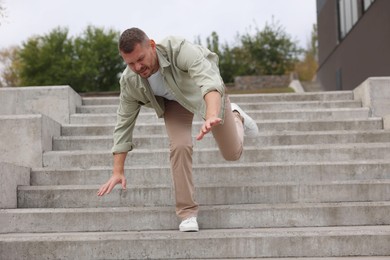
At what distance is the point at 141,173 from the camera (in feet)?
16.6

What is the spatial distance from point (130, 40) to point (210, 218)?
1665 mm

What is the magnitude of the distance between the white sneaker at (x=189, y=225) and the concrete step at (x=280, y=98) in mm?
3922

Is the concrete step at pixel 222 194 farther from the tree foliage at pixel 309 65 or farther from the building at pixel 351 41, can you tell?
the tree foliage at pixel 309 65

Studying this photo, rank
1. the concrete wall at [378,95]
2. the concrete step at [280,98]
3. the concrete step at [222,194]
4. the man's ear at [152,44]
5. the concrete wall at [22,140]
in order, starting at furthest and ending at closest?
the concrete step at [280,98]
the concrete wall at [378,95]
the concrete wall at [22,140]
the concrete step at [222,194]
the man's ear at [152,44]

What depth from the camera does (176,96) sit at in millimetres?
3846

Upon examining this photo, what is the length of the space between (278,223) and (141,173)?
1.52 m

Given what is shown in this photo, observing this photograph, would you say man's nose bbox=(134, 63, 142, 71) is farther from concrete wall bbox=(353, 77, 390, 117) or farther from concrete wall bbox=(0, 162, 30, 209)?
concrete wall bbox=(353, 77, 390, 117)

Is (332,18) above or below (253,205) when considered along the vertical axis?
above

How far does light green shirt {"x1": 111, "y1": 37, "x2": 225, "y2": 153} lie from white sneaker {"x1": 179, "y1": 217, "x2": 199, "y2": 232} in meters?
0.72

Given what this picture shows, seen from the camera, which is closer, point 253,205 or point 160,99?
point 160,99

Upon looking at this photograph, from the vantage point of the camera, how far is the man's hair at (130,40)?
334cm

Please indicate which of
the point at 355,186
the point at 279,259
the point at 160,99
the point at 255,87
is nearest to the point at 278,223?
the point at 279,259

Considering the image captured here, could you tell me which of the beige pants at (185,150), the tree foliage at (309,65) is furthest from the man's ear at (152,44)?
the tree foliage at (309,65)

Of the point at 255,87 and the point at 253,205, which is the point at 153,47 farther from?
the point at 255,87
